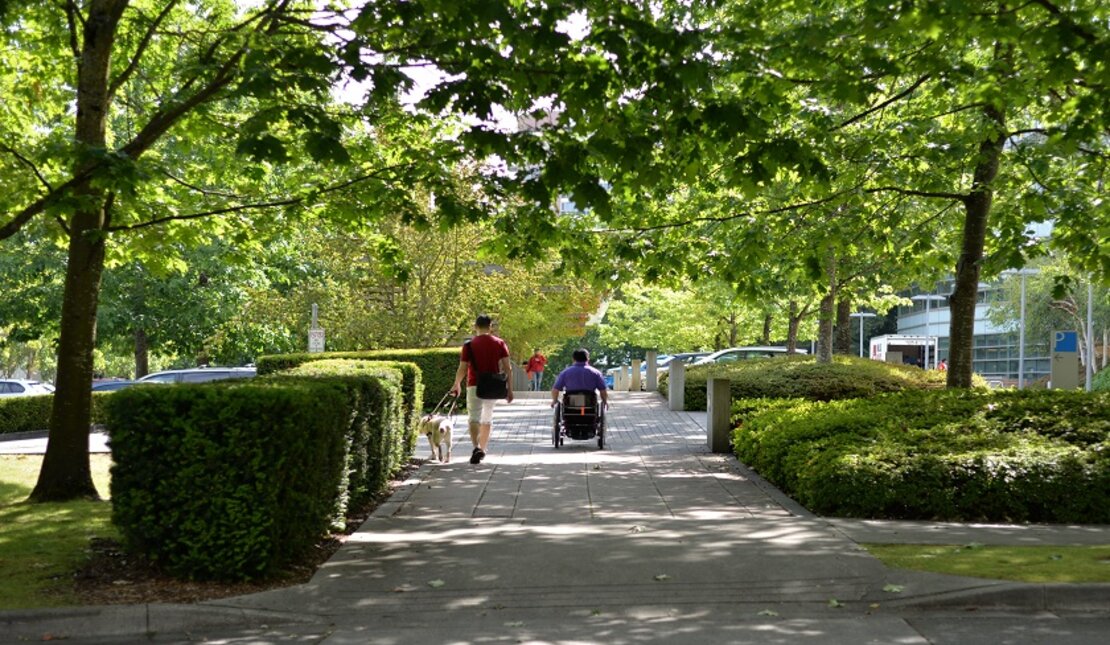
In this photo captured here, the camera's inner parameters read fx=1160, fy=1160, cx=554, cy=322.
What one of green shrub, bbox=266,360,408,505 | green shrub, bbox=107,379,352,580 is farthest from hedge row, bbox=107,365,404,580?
green shrub, bbox=266,360,408,505

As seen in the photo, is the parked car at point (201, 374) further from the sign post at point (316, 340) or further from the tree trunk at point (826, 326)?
the tree trunk at point (826, 326)

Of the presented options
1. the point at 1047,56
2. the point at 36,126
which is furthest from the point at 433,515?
the point at 36,126

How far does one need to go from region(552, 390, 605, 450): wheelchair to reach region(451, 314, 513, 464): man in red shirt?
8.65 ft

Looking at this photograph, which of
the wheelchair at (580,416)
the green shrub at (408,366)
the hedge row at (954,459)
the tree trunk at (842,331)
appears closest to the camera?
the hedge row at (954,459)

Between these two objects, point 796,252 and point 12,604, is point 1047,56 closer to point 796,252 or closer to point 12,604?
point 796,252

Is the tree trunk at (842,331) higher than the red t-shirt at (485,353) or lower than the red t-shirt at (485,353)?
higher

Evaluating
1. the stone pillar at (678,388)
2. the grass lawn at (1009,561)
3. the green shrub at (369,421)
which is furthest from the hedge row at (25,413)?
the grass lawn at (1009,561)

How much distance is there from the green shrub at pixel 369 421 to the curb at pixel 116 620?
2719mm

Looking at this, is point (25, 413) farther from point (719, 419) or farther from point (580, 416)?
point (719, 419)

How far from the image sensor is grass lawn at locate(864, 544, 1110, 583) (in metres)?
7.43

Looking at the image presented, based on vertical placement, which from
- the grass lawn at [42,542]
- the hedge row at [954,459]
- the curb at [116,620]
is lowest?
the curb at [116,620]

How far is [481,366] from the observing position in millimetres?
14453

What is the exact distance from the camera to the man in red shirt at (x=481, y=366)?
14.5m

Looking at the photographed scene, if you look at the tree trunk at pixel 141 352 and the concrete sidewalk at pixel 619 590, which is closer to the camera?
the concrete sidewalk at pixel 619 590
